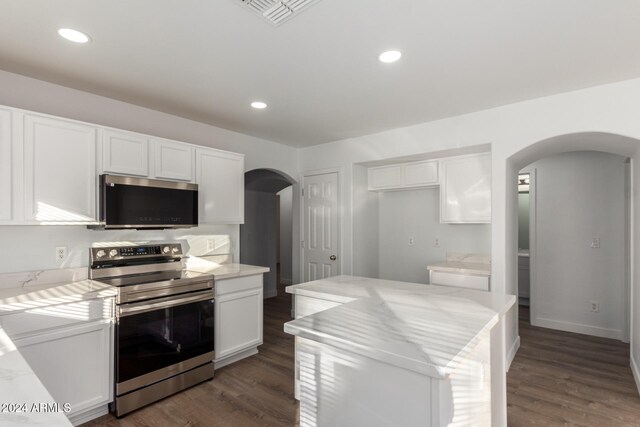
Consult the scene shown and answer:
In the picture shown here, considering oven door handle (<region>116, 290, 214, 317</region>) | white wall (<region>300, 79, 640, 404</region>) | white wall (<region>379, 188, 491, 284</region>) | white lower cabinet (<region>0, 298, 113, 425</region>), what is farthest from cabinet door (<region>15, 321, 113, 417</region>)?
white wall (<region>379, 188, 491, 284</region>)

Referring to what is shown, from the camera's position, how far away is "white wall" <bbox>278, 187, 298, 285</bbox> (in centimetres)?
764

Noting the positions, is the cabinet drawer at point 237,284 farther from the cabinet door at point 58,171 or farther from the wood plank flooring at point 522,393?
the cabinet door at point 58,171

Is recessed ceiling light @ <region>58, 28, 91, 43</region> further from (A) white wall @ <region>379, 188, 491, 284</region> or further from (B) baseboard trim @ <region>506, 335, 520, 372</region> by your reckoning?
(B) baseboard trim @ <region>506, 335, 520, 372</region>

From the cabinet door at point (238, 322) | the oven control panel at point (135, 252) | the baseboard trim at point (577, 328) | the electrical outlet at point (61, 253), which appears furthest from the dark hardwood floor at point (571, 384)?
the electrical outlet at point (61, 253)

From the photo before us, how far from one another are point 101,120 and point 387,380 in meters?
3.10

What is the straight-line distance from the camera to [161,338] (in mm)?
2637

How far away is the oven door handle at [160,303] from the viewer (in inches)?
95.0

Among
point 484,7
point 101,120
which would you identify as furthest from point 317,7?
point 101,120

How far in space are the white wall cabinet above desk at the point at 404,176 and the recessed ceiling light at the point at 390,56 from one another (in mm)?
1982

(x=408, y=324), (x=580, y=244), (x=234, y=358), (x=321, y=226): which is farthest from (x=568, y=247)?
(x=234, y=358)

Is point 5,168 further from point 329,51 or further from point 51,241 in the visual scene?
point 329,51

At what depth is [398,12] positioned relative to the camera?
5.87 ft

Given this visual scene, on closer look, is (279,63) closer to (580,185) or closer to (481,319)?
(481,319)

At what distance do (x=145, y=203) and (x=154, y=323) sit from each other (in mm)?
971
